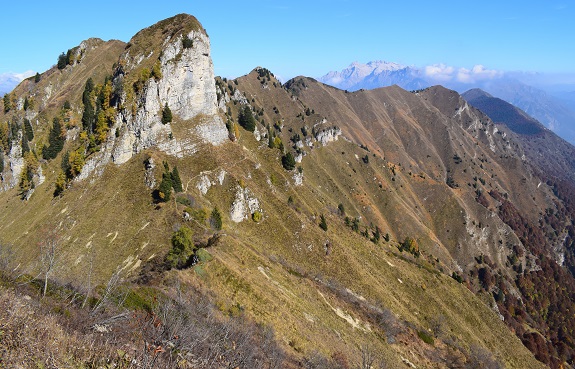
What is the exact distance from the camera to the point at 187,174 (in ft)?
314

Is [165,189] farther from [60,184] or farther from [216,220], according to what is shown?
[60,184]

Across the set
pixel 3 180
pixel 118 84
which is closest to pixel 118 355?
pixel 118 84

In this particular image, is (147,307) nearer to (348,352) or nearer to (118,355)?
(118,355)

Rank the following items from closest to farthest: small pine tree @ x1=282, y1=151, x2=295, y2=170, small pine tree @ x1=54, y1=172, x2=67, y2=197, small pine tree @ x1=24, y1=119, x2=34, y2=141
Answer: small pine tree @ x1=54, y1=172, x2=67, y2=197 → small pine tree @ x1=282, y1=151, x2=295, y2=170 → small pine tree @ x1=24, y1=119, x2=34, y2=141

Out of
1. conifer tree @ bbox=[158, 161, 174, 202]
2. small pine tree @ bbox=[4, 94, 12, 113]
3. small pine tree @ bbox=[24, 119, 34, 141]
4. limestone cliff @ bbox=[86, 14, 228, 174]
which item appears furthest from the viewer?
small pine tree @ bbox=[4, 94, 12, 113]

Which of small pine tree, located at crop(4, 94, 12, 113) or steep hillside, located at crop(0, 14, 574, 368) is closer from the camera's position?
steep hillside, located at crop(0, 14, 574, 368)

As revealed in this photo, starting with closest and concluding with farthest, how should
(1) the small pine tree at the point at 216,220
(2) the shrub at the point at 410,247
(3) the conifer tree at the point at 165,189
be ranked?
(1) the small pine tree at the point at 216,220, (3) the conifer tree at the point at 165,189, (2) the shrub at the point at 410,247

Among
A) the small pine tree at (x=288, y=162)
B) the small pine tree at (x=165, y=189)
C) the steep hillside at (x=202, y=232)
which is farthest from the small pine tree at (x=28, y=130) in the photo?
the small pine tree at (x=288, y=162)

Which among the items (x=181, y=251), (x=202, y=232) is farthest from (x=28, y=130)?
(x=181, y=251)

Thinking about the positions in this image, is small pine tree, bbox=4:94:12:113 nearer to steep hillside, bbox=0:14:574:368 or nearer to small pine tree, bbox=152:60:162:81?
steep hillside, bbox=0:14:574:368

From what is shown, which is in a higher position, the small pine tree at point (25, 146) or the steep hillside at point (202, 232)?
the small pine tree at point (25, 146)

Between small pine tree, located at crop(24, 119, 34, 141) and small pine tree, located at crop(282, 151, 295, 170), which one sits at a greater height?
small pine tree, located at crop(24, 119, 34, 141)

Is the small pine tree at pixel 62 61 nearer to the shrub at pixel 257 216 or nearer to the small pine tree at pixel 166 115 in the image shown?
the small pine tree at pixel 166 115

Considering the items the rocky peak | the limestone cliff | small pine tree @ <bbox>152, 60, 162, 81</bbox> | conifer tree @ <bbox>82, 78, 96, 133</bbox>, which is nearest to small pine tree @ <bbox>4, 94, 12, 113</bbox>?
conifer tree @ <bbox>82, 78, 96, 133</bbox>
